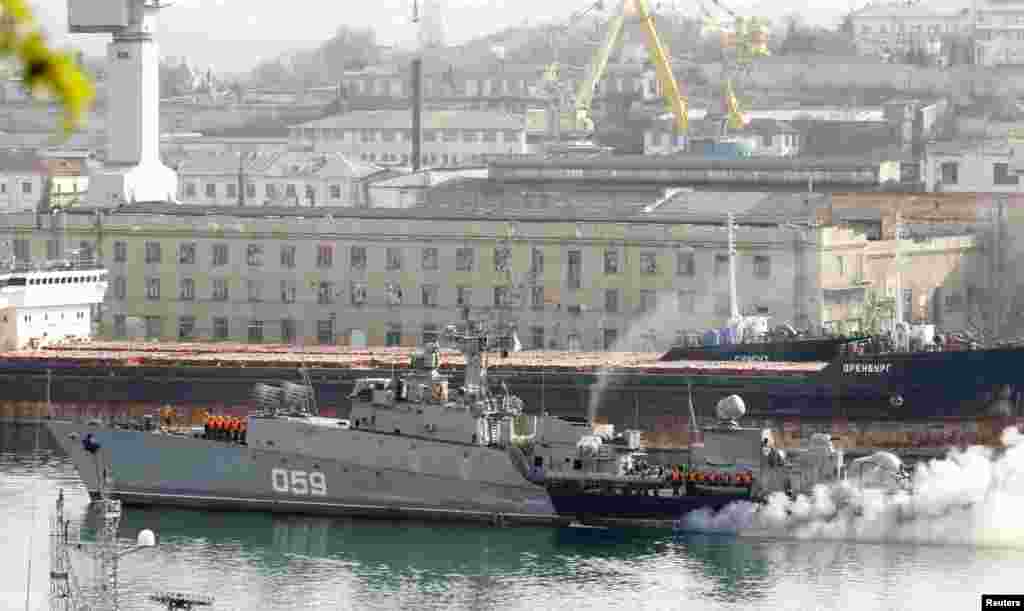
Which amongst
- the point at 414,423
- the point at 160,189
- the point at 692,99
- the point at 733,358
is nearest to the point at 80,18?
the point at 160,189

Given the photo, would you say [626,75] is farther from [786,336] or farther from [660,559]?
[660,559]

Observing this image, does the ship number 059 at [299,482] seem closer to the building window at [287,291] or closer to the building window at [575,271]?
the building window at [575,271]

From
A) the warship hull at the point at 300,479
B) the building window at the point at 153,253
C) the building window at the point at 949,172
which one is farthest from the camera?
the building window at the point at 949,172

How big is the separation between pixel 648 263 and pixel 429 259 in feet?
22.0

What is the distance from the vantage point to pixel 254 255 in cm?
8800

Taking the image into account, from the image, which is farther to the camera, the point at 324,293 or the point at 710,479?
the point at 324,293

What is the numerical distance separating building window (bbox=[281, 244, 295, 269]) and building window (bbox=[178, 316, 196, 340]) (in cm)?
308

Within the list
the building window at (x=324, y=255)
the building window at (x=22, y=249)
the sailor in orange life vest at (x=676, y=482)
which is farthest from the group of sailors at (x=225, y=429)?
the building window at (x=22, y=249)

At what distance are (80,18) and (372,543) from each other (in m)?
35.3

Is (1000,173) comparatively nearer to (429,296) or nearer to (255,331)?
(429,296)

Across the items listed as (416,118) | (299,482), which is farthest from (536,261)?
(416,118)

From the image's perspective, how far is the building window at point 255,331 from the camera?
86938 mm

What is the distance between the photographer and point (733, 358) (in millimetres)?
73938

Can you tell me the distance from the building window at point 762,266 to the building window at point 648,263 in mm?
2820
